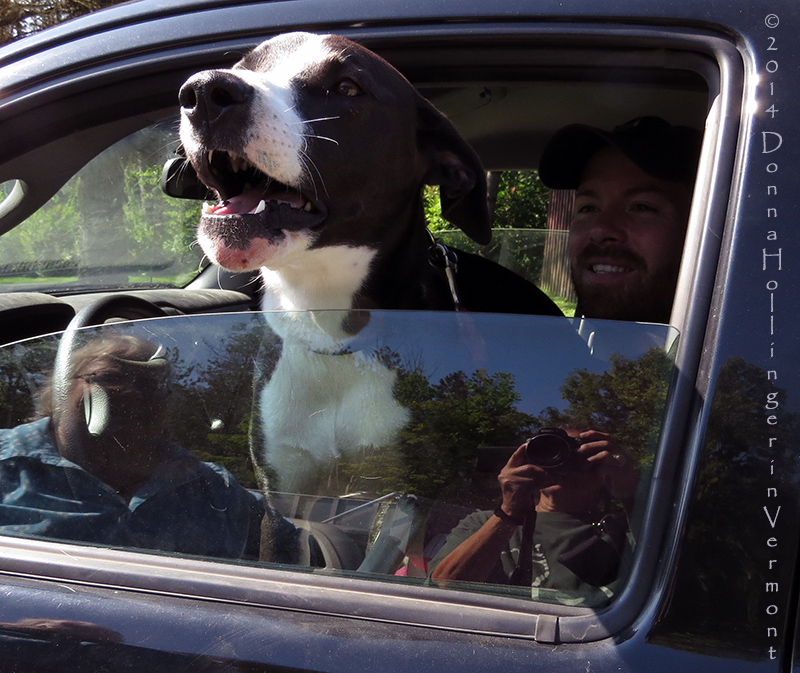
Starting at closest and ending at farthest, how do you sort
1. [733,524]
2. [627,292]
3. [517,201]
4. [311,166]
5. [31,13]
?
[733,524] < [311,166] < [627,292] < [517,201] < [31,13]

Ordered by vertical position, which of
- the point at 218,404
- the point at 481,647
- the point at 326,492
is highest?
the point at 218,404

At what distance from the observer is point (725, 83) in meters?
1.06

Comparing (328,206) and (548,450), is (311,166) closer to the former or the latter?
(328,206)

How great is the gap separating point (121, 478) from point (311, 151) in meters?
0.91

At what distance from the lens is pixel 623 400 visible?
102 centimetres

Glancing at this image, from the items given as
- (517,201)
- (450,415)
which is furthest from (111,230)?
(450,415)

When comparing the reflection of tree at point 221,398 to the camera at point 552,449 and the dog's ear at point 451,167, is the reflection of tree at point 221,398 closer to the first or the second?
the camera at point 552,449

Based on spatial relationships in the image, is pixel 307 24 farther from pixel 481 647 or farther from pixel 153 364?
pixel 481 647

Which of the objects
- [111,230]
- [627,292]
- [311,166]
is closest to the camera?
[311,166]

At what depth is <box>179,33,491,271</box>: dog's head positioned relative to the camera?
163 centimetres

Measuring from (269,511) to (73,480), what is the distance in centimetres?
34

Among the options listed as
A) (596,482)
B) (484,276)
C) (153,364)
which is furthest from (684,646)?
(484,276)

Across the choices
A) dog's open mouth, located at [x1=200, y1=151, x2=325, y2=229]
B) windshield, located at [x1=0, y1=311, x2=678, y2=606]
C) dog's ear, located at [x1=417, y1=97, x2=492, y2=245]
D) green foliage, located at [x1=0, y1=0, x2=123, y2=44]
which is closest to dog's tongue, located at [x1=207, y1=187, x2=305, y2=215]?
dog's open mouth, located at [x1=200, y1=151, x2=325, y2=229]

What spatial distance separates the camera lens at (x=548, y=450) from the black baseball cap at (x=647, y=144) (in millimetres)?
1014
